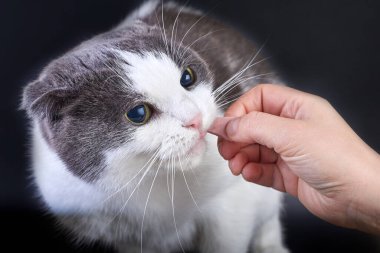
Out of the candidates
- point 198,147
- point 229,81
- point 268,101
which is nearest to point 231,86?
point 229,81

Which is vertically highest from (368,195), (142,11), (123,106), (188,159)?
(142,11)

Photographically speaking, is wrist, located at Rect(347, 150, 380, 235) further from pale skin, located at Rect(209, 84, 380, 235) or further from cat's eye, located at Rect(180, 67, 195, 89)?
cat's eye, located at Rect(180, 67, 195, 89)

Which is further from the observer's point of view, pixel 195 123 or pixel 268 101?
pixel 268 101

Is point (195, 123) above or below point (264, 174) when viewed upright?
above

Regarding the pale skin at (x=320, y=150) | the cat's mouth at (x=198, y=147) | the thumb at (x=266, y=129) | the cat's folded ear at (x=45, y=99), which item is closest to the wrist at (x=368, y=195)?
the pale skin at (x=320, y=150)

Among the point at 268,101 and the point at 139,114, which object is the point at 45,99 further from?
the point at 268,101

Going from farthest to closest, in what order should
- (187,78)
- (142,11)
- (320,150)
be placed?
(142,11)
(187,78)
(320,150)

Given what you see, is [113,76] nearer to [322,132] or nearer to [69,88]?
[69,88]

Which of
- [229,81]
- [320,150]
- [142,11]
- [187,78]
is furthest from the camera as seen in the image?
[142,11]
